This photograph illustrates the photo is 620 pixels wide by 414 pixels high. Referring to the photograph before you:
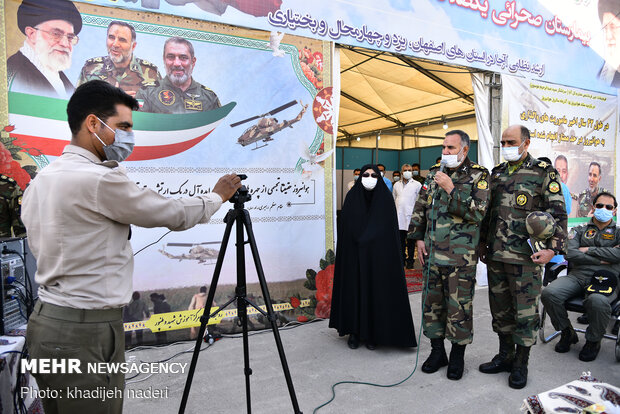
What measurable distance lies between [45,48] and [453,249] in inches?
126

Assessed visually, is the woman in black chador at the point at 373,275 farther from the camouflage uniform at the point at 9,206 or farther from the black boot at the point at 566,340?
the camouflage uniform at the point at 9,206

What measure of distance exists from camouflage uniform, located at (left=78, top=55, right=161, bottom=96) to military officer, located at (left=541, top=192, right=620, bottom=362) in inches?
139

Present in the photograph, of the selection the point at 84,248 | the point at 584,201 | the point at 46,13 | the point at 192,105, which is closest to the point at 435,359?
the point at 84,248

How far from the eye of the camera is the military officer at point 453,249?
2.50 m

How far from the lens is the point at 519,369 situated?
248 cm

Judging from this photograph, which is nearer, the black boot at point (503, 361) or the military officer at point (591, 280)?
the black boot at point (503, 361)

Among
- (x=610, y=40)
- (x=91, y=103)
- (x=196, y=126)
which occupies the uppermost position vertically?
(x=610, y=40)

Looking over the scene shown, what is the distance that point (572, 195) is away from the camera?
5.84 metres

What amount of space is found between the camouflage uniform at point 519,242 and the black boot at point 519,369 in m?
0.07

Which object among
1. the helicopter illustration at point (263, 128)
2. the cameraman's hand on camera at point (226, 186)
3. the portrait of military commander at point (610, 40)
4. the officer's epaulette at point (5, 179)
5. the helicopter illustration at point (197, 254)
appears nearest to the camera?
Answer: the cameraman's hand on camera at point (226, 186)

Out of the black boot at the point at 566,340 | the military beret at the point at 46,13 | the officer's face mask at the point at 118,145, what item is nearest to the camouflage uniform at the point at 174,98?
the military beret at the point at 46,13

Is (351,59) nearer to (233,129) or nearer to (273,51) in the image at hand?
(273,51)

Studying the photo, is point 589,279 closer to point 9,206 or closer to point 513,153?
point 513,153

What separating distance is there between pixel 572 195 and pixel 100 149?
252 inches
